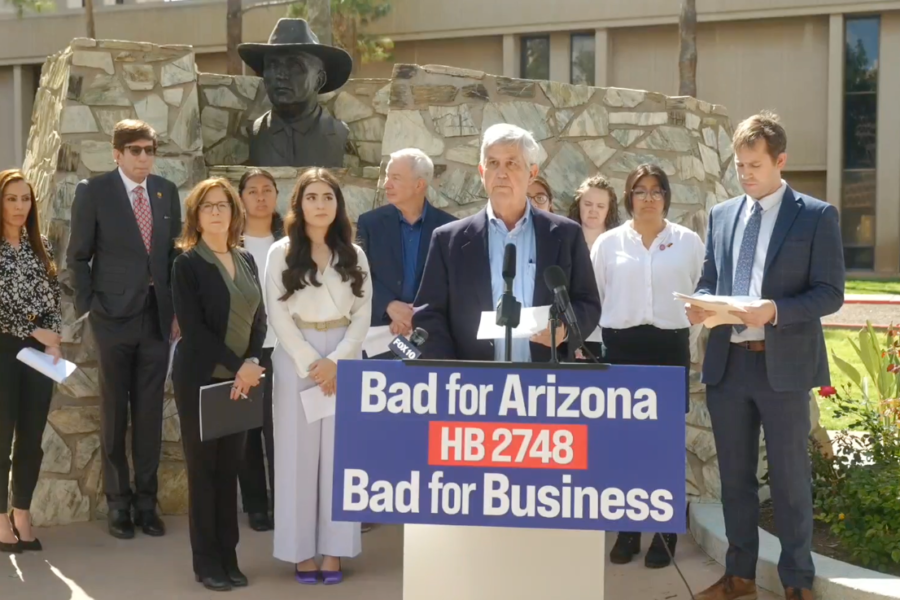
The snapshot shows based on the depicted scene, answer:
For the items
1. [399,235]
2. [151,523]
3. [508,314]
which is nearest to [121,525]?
[151,523]

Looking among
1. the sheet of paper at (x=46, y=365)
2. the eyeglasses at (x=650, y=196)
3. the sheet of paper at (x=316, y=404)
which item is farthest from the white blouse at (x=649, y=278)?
the sheet of paper at (x=46, y=365)

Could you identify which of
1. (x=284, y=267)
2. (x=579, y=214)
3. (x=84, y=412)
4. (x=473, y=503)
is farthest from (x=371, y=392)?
(x=84, y=412)

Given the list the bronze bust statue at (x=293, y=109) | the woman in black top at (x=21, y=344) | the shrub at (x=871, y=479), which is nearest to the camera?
the shrub at (x=871, y=479)

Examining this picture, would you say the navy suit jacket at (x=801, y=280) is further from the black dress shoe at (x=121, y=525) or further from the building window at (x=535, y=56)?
the building window at (x=535, y=56)

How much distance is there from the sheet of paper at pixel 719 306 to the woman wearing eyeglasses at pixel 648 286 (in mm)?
1002

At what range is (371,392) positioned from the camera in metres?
2.96

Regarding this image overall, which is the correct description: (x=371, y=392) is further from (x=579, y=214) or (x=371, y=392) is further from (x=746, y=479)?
(x=579, y=214)

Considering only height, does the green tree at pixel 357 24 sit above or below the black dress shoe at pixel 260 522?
above

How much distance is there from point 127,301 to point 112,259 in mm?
243

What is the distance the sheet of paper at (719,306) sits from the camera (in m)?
3.97

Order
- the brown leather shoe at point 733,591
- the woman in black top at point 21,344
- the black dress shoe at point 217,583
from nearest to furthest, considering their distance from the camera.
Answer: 1. the brown leather shoe at point 733,591
2. the black dress shoe at point 217,583
3. the woman in black top at point 21,344

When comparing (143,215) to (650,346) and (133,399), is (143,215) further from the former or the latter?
(650,346)

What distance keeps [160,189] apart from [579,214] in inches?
88.7

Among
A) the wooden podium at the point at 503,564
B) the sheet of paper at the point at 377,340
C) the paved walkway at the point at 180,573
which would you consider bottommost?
the paved walkway at the point at 180,573
